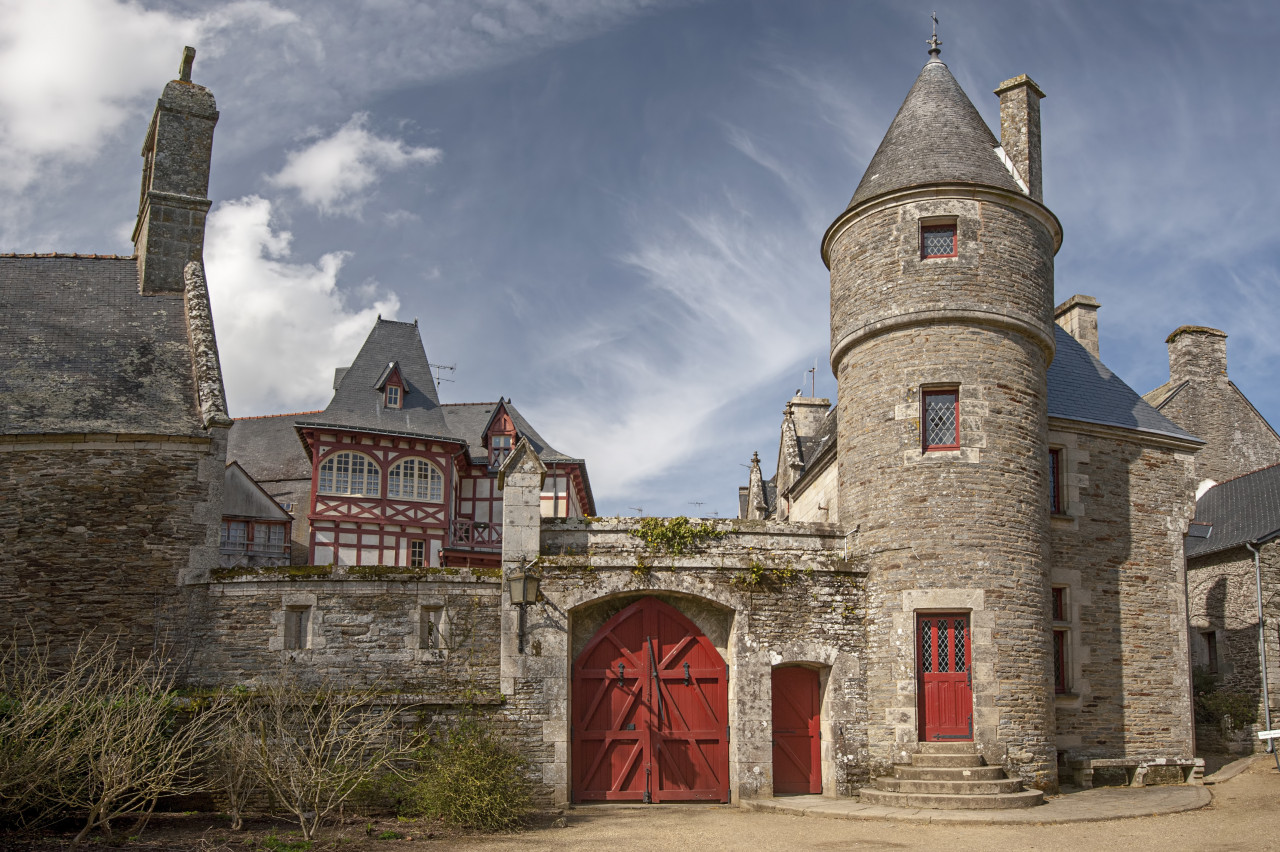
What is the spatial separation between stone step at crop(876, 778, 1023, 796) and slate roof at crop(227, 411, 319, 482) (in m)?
20.7

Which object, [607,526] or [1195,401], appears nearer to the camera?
[607,526]

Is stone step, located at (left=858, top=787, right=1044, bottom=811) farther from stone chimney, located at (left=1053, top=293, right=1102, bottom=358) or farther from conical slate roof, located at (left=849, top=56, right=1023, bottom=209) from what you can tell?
stone chimney, located at (left=1053, top=293, right=1102, bottom=358)

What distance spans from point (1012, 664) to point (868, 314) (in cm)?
462

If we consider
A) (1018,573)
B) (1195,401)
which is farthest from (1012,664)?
(1195,401)

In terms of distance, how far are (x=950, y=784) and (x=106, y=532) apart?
10.2 meters

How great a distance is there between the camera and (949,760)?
11.9 m

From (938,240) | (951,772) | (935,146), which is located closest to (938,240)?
→ (938,240)

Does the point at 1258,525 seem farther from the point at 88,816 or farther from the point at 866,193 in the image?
A: the point at 88,816

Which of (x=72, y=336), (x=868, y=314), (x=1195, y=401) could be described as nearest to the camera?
(x=868, y=314)

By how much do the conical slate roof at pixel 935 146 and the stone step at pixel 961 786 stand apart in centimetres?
720

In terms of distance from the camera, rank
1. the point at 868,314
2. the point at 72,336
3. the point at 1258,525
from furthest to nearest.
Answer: the point at 1258,525 → the point at 72,336 → the point at 868,314

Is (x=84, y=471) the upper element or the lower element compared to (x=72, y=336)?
lower

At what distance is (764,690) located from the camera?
12.8 meters

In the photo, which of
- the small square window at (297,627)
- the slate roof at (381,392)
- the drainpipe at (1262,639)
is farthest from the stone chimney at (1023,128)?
the slate roof at (381,392)
